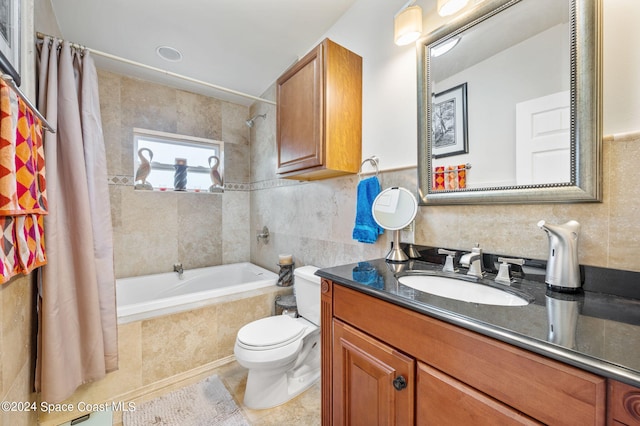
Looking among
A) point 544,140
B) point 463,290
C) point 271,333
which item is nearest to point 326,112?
point 544,140

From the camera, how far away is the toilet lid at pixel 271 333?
56.9 inches

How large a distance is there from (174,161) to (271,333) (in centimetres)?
215

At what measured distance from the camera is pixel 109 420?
4.65ft

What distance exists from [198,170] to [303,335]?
217cm

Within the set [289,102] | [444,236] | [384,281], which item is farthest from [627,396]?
[289,102]

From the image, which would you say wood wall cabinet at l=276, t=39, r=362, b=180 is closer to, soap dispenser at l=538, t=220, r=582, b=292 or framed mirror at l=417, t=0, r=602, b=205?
framed mirror at l=417, t=0, r=602, b=205

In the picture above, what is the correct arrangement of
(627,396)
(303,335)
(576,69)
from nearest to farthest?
(627,396) < (576,69) < (303,335)

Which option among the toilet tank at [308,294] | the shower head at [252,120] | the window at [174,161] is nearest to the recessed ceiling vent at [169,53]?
the window at [174,161]

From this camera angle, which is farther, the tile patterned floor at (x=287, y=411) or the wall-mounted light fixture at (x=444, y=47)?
the tile patterned floor at (x=287, y=411)

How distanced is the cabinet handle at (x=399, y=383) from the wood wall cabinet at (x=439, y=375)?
0.01m

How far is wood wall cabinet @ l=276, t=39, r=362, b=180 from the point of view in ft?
4.93

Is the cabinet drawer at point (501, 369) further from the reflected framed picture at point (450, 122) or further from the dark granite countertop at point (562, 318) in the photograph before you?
the reflected framed picture at point (450, 122)

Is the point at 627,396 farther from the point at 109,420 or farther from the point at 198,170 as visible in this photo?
the point at 198,170

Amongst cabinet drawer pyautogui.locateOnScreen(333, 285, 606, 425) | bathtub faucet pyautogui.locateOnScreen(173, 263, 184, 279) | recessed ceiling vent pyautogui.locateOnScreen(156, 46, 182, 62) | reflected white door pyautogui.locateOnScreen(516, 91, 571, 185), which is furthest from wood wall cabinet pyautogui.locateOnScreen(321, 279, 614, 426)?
recessed ceiling vent pyautogui.locateOnScreen(156, 46, 182, 62)
